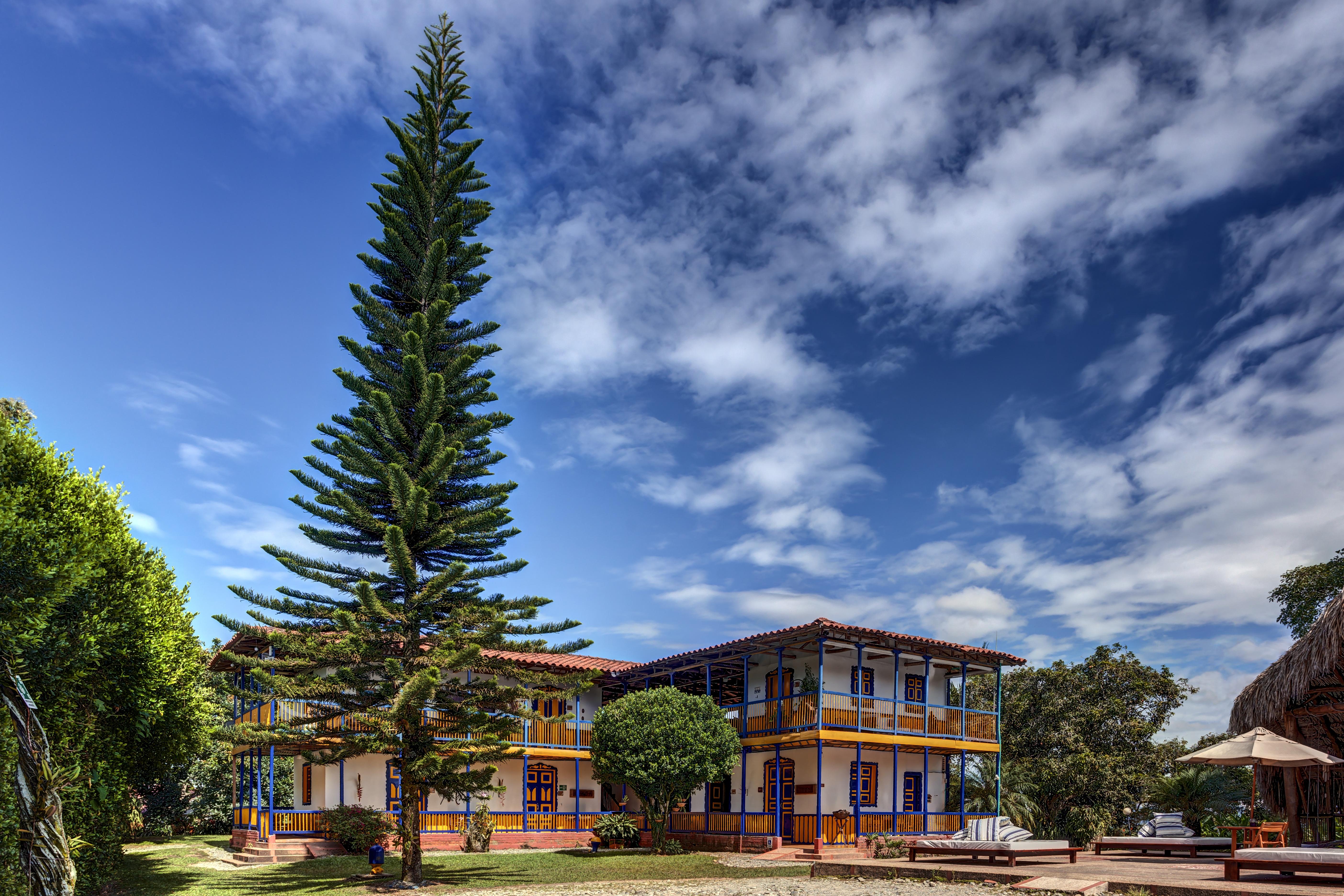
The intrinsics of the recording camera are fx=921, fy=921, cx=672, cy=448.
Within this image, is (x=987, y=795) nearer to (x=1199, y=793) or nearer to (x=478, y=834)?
(x=1199, y=793)

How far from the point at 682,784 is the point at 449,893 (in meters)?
6.06

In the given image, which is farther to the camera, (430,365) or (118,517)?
(430,365)

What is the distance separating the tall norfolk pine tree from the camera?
49.6 feet

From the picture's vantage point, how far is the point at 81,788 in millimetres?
10773

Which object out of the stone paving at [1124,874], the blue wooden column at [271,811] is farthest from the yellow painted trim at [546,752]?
the stone paving at [1124,874]

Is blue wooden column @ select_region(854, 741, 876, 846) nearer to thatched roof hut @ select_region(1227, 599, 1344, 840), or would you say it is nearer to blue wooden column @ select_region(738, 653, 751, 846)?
blue wooden column @ select_region(738, 653, 751, 846)

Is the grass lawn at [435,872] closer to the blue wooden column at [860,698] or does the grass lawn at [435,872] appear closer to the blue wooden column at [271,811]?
the blue wooden column at [271,811]

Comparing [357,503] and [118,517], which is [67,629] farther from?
[357,503]

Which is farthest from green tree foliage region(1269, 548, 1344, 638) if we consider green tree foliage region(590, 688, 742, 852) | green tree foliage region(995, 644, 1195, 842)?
green tree foliage region(590, 688, 742, 852)

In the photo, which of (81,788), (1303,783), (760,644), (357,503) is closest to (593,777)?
(760,644)

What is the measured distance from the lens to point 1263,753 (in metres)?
13.2

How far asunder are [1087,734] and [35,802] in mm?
26083

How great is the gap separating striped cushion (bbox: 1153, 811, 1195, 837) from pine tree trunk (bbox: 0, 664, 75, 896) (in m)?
17.8

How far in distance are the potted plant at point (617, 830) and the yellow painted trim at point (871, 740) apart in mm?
3244
